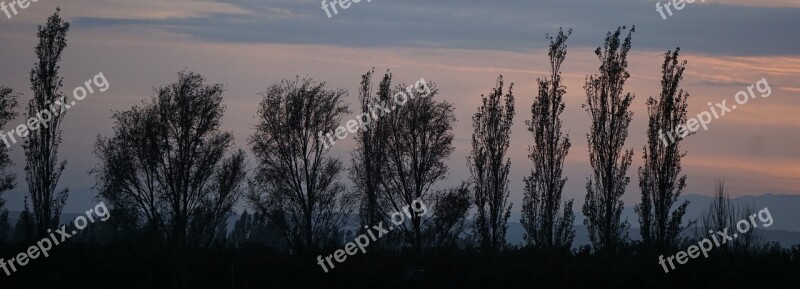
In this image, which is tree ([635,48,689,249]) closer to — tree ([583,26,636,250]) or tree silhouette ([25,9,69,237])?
tree ([583,26,636,250])

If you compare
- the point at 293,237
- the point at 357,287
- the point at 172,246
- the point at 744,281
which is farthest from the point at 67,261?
the point at 744,281

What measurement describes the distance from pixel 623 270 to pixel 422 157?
16.4 metres

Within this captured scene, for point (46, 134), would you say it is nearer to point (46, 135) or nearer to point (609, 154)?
point (46, 135)

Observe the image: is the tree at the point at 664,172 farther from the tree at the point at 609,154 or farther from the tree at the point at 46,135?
the tree at the point at 46,135

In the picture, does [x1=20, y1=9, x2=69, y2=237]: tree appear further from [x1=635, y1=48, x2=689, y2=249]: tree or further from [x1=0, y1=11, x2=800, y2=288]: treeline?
[x1=635, y1=48, x2=689, y2=249]: tree

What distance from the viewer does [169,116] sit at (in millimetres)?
39969

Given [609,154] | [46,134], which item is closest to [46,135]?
[46,134]

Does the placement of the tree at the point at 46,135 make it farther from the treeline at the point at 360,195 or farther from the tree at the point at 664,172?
the tree at the point at 664,172

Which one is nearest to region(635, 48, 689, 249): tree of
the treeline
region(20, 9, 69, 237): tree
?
the treeline

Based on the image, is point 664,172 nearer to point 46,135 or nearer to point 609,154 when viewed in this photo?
point 609,154

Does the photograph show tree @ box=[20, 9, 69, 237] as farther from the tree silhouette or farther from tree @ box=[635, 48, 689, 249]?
tree @ box=[635, 48, 689, 249]

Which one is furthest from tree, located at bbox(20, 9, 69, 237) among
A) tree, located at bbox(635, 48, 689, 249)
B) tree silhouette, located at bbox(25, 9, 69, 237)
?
tree, located at bbox(635, 48, 689, 249)

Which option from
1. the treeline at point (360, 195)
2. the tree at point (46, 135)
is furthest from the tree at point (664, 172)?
the tree at point (46, 135)

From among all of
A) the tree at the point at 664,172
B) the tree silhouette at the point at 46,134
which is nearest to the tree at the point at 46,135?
the tree silhouette at the point at 46,134
